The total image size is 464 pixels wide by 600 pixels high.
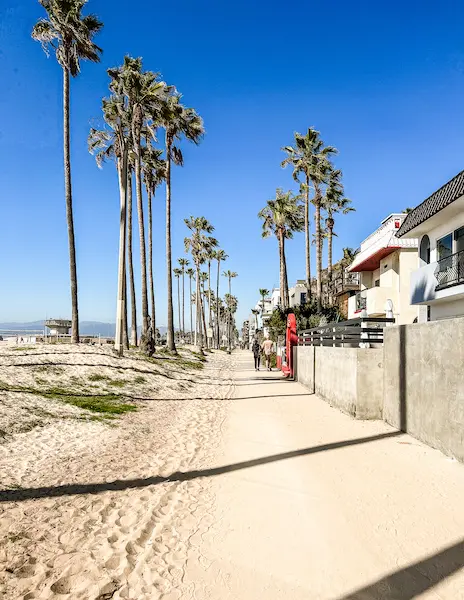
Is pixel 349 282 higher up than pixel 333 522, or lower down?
higher up

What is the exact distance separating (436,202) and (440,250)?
2737mm

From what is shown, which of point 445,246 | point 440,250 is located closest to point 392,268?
point 440,250

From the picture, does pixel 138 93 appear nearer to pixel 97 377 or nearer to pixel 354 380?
pixel 97 377

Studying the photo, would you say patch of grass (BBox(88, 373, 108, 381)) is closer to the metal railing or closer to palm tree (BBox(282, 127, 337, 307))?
the metal railing

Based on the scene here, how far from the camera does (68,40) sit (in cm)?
2069

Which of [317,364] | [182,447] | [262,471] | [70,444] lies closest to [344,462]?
[262,471]

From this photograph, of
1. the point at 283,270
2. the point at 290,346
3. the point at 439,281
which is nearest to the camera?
the point at 439,281

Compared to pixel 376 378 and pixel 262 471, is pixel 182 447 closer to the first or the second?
pixel 262 471

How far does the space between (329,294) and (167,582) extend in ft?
162

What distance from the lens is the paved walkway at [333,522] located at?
11.1 ft

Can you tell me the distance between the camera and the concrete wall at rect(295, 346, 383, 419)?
977 centimetres

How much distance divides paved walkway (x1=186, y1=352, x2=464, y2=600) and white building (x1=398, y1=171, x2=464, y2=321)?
1096 cm

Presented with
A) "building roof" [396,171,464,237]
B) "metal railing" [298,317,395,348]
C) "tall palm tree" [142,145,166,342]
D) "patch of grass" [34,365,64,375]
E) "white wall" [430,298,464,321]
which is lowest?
"patch of grass" [34,365,64,375]

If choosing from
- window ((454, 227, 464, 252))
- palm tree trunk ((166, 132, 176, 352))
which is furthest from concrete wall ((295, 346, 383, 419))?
palm tree trunk ((166, 132, 176, 352))
